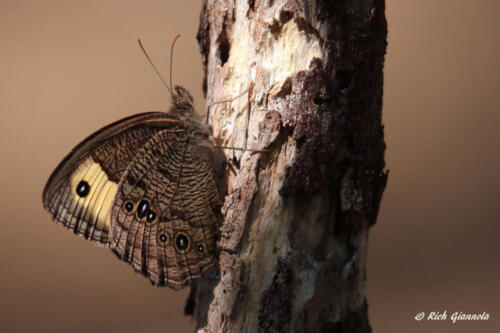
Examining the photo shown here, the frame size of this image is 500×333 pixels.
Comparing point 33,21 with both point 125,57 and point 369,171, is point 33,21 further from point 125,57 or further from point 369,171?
point 369,171

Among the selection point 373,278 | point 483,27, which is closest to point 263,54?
point 373,278

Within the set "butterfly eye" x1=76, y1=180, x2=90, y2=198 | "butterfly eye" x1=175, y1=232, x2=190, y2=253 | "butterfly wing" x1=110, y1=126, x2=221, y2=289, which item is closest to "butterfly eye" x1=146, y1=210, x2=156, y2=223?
"butterfly wing" x1=110, y1=126, x2=221, y2=289

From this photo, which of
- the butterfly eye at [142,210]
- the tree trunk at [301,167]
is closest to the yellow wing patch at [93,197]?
the butterfly eye at [142,210]

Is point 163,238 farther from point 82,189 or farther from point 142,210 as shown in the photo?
point 82,189

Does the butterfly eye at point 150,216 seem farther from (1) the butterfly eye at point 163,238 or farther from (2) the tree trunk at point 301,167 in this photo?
(2) the tree trunk at point 301,167

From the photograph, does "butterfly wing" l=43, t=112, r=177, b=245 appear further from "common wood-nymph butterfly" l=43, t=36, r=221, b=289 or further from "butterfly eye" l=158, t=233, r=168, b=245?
"butterfly eye" l=158, t=233, r=168, b=245
